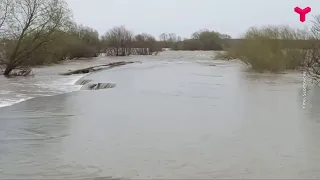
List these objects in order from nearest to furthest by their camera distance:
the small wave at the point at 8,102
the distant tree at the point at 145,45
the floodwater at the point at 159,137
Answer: the floodwater at the point at 159,137, the small wave at the point at 8,102, the distant tree at the point at 145,45

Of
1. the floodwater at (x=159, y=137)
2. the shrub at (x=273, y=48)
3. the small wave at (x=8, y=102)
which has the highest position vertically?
the shrub at (x=273, y=48)

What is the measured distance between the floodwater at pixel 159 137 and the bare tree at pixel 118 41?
6111cm

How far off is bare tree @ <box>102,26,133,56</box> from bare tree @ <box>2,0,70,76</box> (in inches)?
1800

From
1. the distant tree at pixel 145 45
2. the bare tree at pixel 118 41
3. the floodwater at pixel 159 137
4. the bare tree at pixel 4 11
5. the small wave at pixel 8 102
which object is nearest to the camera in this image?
the floodwater at pixel 159 137

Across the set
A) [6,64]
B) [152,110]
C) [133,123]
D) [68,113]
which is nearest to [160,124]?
[133,123]

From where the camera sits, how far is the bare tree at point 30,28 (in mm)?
29406

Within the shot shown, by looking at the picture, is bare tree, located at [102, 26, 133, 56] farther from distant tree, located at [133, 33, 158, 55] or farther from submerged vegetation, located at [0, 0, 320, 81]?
submerged vegetation, located at [0, 0, 320, 81]

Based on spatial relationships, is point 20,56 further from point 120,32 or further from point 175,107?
point 120,32

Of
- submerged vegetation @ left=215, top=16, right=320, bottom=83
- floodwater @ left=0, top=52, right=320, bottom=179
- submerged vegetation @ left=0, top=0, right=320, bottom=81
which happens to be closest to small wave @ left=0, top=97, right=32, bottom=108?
floodwater @ left=0, top=52, right=320, bottom=179

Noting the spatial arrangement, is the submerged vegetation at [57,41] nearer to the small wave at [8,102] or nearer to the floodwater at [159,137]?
the floodwater at [159,137]

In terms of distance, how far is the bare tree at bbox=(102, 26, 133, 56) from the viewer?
77562mm

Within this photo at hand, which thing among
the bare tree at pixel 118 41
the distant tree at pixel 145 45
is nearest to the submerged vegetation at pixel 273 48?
the bare tree at pixel 118 41

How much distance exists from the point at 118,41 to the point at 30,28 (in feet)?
160

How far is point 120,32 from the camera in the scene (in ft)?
270
